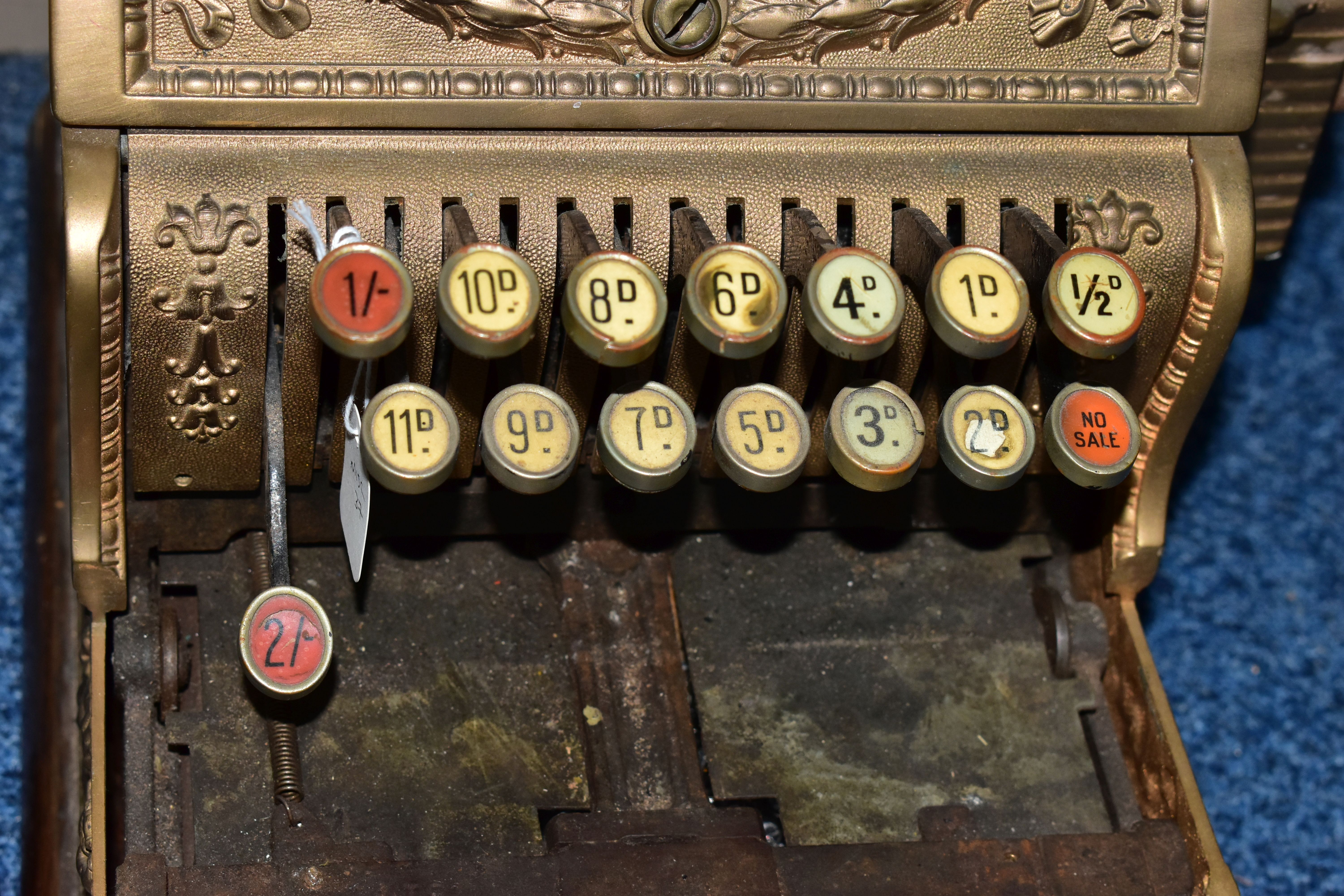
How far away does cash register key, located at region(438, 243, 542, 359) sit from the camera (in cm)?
152

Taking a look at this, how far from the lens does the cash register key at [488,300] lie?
152cm

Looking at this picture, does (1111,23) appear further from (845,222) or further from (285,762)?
(285,762)

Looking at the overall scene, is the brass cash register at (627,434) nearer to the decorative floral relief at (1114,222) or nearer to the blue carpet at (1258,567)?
the decorative floral relief at (1114,222)

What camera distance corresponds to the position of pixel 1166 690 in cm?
234

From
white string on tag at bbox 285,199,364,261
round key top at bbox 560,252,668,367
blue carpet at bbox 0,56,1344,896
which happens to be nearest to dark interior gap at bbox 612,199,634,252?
round key top at bbox 560,252,668,367

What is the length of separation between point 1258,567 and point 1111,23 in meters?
1.01

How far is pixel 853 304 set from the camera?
158 centimetres

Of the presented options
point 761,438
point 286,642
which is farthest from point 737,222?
point 286,642

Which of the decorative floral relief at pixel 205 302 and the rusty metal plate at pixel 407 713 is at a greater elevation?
the decorative floral relief at pixel 205 302

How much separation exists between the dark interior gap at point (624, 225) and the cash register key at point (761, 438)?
21 cm

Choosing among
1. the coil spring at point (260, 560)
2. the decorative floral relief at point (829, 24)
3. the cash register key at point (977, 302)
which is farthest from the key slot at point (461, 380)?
the cash register key at point (977, 302)

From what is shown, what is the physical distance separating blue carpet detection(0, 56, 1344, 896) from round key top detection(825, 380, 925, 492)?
878mm

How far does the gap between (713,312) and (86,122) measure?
656 mm

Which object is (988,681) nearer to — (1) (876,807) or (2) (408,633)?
(1) (876,807)
